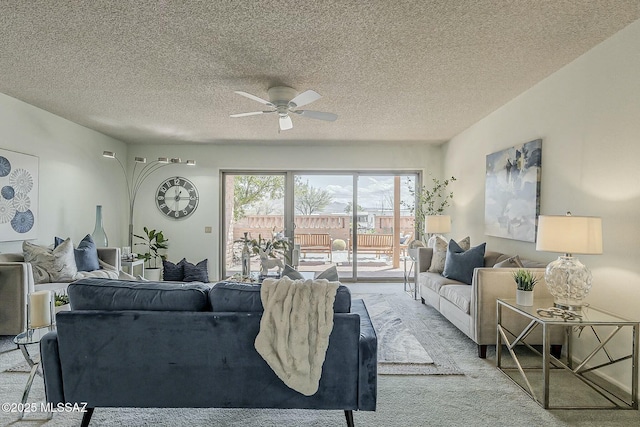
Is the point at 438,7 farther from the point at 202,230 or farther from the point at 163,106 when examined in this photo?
the point at 202,230

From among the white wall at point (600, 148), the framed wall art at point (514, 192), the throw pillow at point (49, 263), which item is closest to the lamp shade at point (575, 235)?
the white wall at point (600, 148)

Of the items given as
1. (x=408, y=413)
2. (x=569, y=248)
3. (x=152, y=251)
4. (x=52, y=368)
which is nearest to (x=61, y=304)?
(x=52, y=368)

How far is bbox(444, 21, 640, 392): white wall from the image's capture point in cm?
251

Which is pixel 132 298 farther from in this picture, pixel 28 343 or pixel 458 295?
pixel 458 295

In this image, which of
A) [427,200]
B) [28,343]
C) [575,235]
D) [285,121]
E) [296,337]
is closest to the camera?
[296,337]

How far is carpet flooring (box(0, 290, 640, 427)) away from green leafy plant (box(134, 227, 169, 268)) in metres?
3.63

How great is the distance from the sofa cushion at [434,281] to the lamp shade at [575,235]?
1681mm

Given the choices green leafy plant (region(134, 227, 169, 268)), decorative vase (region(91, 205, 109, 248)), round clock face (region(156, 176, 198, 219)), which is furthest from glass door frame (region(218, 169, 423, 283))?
decorative vase (region(91, 205, 109, 248))

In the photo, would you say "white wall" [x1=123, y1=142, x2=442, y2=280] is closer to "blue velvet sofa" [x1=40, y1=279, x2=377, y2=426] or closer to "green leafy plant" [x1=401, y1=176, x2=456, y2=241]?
"green leafy plant" [x1=401, y1=176, x2=456, y2=241]

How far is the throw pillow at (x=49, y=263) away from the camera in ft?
12.7

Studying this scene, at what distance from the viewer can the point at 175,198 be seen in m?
6.64

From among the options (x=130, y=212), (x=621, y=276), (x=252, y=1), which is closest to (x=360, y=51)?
(x=252, y=1)

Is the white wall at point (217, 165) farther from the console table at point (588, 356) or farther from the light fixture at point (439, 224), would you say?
the console table at point (588, 356)

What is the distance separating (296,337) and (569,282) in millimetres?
1976
